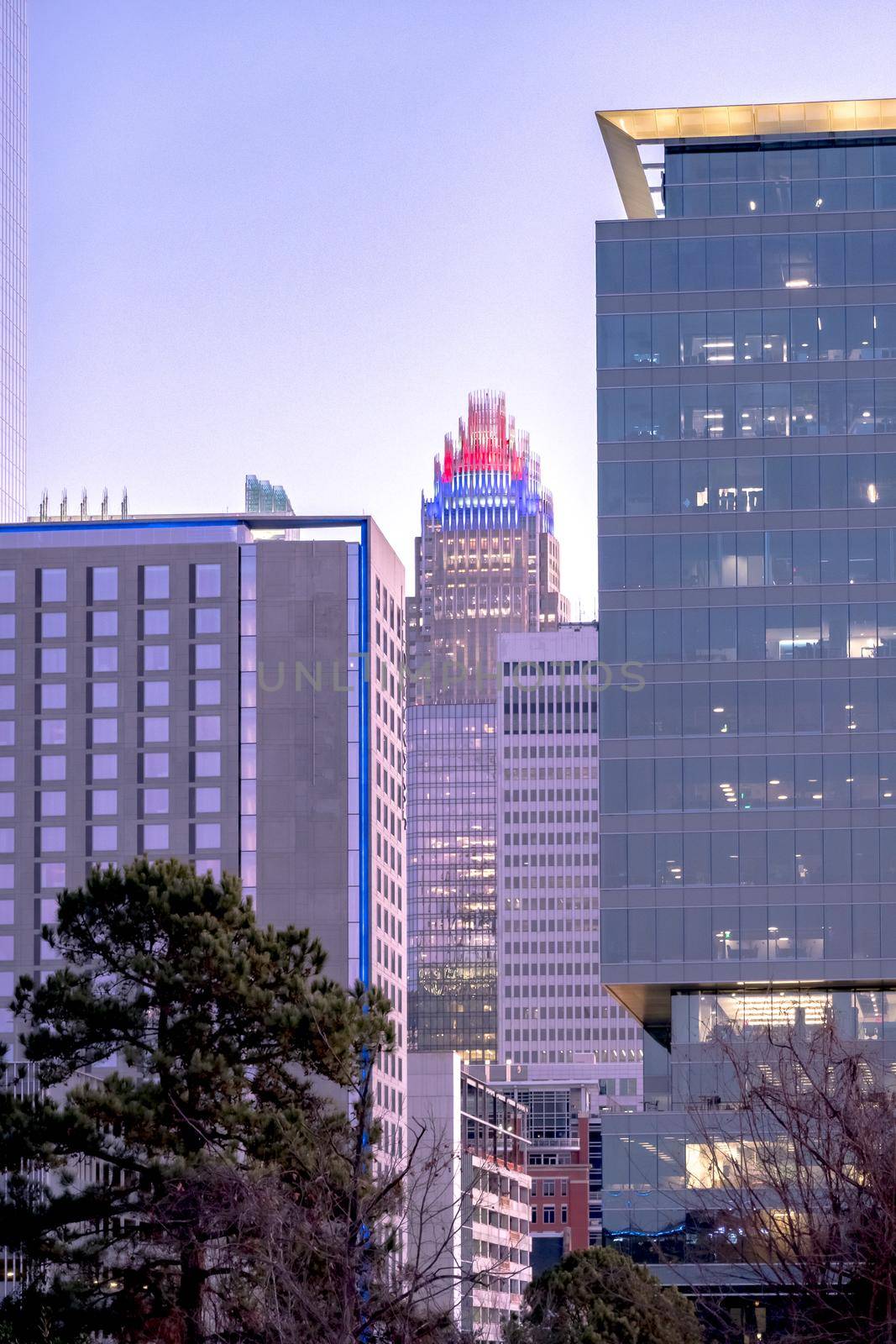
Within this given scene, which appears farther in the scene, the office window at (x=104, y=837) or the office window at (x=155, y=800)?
the office window at (x=155, y=800)

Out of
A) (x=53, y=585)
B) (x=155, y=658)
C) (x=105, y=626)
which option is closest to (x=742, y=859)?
(x=155, y=658)

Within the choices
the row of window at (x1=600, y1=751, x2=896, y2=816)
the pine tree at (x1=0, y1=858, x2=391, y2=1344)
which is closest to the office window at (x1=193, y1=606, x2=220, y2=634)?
the row of window at (x1=600, y1=751, x2=896, y2=816)

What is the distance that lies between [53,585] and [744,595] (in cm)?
7048

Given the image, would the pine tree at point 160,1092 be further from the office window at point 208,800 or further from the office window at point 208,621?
the office window at point 208,621

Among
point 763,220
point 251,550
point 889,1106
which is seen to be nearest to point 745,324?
point 763,220

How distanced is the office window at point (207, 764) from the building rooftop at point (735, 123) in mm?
59269

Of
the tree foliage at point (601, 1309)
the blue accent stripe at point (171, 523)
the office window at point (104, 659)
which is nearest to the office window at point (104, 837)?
the office window at point (104, 659)

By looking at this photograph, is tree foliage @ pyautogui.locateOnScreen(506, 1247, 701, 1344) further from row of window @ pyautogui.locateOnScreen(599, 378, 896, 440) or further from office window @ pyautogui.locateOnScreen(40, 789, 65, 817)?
office window @ pyautogui.locateOnScreen(40, 789, 65, 817)

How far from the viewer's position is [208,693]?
17538cm

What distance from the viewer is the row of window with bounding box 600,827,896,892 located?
12600cm

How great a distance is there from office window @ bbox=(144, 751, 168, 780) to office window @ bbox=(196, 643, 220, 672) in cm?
774

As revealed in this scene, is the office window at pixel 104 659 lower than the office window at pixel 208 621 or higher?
lower

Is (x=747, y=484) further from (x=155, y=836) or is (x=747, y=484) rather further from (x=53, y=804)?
(x=53, y=804)

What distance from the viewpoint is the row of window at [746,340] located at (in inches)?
5226
